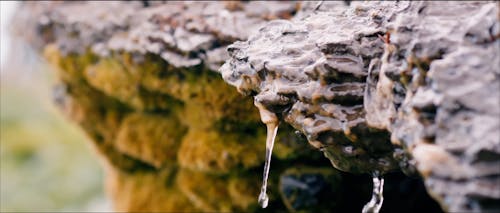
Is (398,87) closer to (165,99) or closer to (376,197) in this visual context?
(376,197)

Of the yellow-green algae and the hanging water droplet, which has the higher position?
the hanging water droplet

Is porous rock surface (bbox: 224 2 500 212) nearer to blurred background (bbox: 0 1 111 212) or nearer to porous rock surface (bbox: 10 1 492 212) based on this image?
porous rock surface (bbox: 10 1 492 212)

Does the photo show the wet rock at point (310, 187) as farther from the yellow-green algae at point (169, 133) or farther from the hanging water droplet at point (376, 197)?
the hanging water droplet at point (376, 197)

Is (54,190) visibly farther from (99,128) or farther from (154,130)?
(154,130)

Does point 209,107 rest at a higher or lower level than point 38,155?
higher

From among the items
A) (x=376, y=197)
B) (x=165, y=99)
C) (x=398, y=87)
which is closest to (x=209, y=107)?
(x=165, y=99)

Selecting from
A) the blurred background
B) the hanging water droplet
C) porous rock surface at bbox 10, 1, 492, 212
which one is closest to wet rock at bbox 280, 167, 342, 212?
porous rock surface at bbox 10, 1, 492, 212
